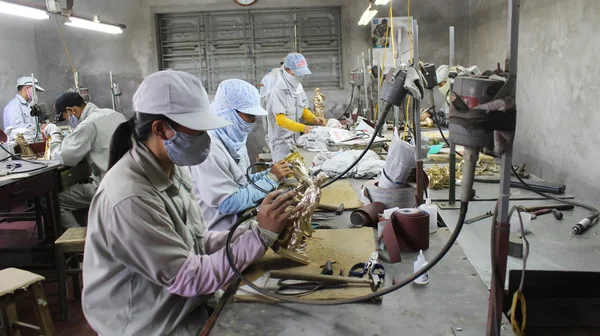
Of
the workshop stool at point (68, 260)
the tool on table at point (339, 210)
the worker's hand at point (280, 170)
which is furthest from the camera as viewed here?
the workshop stool at point (68, 260)

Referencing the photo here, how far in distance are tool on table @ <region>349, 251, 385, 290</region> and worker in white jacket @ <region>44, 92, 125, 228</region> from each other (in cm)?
311

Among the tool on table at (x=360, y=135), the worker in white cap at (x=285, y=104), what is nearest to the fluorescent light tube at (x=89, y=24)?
the worker in white cap at (x=285, y=104)

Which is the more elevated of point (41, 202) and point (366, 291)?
point (366, 291)

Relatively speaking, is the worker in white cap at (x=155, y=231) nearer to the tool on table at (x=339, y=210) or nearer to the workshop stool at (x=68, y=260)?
the tool on table at (x=339, y=210)

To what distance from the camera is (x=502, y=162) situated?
1.13 m

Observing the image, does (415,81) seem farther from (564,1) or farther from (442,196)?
(564,1)

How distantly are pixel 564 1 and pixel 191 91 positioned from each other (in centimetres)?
449

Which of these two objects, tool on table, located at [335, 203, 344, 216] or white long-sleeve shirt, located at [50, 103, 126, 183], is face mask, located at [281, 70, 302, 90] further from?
tool on table, located at [335, 203, 344, 216]

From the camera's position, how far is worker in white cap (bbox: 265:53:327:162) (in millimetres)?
5230

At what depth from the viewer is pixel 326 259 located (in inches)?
71.1

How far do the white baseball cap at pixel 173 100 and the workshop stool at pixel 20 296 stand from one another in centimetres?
188

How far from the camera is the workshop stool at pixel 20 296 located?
270 cm

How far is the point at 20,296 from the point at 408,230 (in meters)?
2.34

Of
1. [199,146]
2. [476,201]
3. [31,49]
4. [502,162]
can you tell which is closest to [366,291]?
[502,162]
